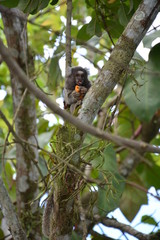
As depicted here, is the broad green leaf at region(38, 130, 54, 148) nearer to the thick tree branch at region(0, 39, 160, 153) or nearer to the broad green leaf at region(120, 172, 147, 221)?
the broad green leaf at region(120, 172, 147, 221)

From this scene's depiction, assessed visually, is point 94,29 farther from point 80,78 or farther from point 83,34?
point 80,78

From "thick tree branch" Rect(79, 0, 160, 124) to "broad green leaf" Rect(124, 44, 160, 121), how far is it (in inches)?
4.2

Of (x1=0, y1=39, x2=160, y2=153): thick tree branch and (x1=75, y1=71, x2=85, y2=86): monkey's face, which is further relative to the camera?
(x1=75, y1=71, x2=85, y2=86): monkey's face

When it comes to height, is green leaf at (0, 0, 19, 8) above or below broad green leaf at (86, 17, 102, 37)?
above

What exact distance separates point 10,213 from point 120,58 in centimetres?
102

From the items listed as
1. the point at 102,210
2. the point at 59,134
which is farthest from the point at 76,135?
the point at 102,210

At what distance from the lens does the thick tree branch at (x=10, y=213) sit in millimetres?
2197

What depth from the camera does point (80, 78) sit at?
12.1 ft

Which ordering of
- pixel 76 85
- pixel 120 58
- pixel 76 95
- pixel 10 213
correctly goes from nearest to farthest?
1. pixel 120 58
2. pixel 10 213
3. pixel 76 95
4. pixel 76 85

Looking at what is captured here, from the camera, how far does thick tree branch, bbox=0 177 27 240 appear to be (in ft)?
7.21

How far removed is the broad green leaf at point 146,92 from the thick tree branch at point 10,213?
84 cm

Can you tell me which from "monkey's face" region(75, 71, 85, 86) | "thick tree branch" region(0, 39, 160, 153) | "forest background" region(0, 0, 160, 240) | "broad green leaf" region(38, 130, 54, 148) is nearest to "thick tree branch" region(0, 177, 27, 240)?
"forest background" region(0, 0, 160, 240)

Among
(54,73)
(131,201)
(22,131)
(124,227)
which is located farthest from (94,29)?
(131,201)

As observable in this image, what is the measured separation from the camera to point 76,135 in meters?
2.13
